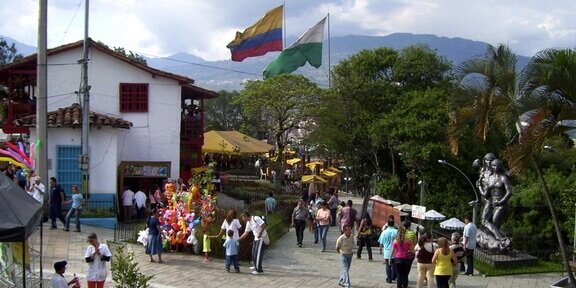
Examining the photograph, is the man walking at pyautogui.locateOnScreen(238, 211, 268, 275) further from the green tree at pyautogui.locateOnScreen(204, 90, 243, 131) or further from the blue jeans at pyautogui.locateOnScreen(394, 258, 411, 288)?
the green tree at pyautogui.locateOnScreen(204, 90, 243, 131)

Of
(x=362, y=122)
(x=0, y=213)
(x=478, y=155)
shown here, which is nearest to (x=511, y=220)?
(x=478, y=155)

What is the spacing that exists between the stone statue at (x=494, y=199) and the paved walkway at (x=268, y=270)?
85.7 inches

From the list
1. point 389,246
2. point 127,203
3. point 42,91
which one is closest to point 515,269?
point 389,246

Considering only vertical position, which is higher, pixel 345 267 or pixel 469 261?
pixel 345 267

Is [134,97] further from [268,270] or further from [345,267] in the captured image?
[345,267]

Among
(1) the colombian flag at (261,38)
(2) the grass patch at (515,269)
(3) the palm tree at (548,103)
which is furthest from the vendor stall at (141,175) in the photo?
(3) the palm tree at (548,103)

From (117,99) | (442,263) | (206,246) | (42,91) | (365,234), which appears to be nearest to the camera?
(442,263)

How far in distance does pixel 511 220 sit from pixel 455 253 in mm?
13265

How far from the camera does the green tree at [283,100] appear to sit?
121ft

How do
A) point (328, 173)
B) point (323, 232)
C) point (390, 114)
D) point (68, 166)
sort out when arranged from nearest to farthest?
point (323, 232)
point (68, 166)
point (390, 114)
point (328, 173)

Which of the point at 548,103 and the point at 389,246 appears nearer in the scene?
the point at 548,103

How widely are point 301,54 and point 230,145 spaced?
1887 cm

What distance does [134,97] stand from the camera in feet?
88.8

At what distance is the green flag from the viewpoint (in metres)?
21.2
